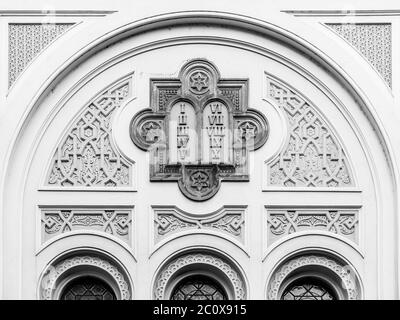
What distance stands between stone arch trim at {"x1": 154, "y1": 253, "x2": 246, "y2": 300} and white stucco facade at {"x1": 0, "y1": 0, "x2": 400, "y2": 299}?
1 centimetres

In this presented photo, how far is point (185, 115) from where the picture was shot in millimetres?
19141

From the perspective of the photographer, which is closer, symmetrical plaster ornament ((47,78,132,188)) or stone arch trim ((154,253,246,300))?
stone arch trim ((154,253,246,300))

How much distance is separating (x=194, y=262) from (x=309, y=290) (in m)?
1.08

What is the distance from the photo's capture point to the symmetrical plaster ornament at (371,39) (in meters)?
19.1

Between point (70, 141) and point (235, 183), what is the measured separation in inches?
59.3

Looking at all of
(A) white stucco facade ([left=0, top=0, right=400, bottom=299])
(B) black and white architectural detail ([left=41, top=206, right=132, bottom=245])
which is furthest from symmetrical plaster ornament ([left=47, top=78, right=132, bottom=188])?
(B) black and white architectural detail ([left=41, top=206, right=132, bottom=245])

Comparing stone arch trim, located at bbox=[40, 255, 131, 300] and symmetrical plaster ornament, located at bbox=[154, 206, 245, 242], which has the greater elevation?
symmetrical plaster ornament, located at bbox=[154, 206, 245, 242]

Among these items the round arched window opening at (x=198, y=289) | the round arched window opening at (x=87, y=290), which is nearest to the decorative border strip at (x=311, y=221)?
the round arched window opening at (x=198, y=289)

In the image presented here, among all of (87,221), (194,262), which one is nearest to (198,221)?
(194,262)

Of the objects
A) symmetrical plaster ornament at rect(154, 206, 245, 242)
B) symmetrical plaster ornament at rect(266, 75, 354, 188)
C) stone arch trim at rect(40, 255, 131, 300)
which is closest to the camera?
stone arch trim at rect(40, 255, 131, 300)

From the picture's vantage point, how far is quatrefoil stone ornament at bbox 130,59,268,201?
1903cm

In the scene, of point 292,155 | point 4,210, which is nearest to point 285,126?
point 292,155

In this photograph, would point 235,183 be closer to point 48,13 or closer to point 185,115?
point 185,115

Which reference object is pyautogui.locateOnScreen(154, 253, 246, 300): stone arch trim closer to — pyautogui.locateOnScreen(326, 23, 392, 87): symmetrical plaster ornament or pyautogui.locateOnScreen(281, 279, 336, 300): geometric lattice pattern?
pyautogui.locateOnScreen(281, 279, 336, 300): geometric lattice pattern
